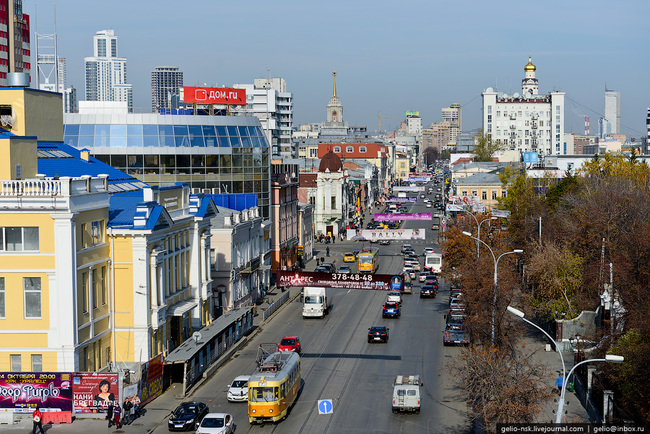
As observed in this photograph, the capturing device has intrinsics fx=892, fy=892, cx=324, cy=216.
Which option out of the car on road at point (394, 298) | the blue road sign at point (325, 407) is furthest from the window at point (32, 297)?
the car on road at point (394, 298)

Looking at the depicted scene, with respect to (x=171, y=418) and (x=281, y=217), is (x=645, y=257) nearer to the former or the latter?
(x=171, y=418)

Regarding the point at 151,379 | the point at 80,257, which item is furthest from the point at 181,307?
the point at 80,257

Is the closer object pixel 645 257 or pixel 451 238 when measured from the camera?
pixel 645 257

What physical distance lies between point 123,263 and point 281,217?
48500 millimetres

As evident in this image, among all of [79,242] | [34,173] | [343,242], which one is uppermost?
[34,173]

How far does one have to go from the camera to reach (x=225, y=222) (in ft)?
223

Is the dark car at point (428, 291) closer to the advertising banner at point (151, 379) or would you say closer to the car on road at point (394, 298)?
the car on road at point (394, 298)

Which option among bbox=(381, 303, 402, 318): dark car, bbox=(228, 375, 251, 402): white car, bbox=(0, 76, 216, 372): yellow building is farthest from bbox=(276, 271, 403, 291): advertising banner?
bbox=(381, 303, 402, 318): dark car

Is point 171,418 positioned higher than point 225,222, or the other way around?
point 225,222

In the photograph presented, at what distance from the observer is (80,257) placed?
1662 inches

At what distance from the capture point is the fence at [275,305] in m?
68.3

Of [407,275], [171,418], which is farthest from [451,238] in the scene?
[171,418]

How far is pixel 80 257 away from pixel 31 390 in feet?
21.6

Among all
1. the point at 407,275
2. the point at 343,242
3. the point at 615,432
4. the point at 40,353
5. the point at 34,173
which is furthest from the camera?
the point at 343,242
